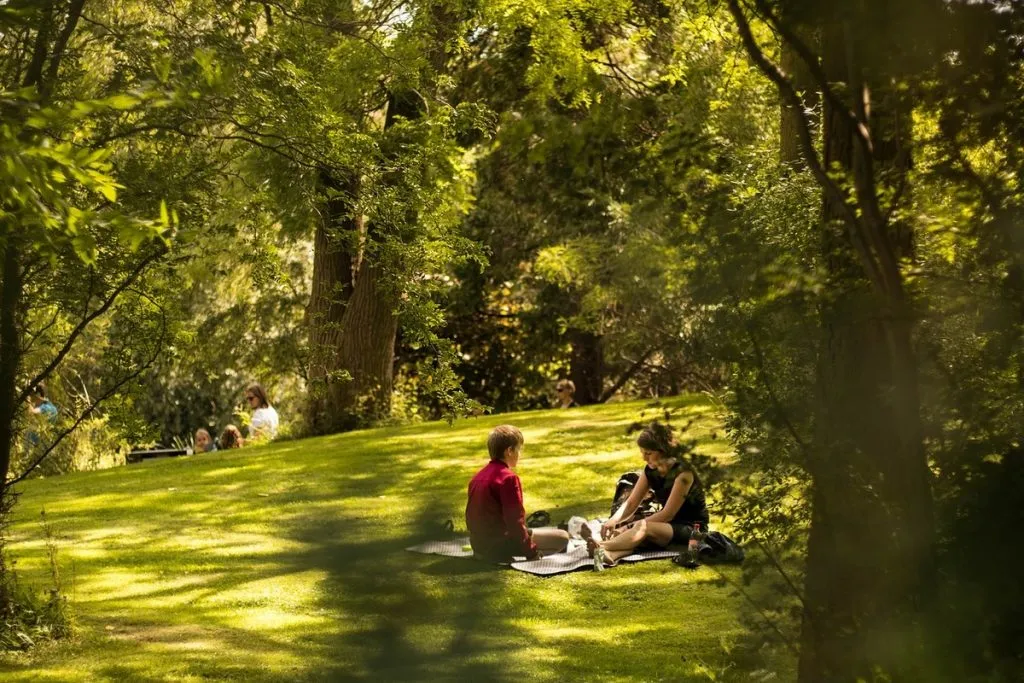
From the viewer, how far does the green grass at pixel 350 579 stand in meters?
1.62

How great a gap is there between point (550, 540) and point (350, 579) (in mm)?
8501

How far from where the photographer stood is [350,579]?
5.15 feet

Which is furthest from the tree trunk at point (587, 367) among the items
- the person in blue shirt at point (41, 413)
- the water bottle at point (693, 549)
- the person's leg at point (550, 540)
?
the water bottle at point (693, 549)

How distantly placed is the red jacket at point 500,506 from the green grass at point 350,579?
0.83 feet

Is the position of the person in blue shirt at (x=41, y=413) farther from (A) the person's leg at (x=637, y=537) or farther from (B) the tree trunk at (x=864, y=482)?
(B) the tree trunk at (x=864, y=482)

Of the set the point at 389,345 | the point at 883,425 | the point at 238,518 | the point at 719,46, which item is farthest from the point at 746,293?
the point at 389,345

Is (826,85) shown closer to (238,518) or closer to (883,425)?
(883,425)

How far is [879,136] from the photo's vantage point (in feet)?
14.7

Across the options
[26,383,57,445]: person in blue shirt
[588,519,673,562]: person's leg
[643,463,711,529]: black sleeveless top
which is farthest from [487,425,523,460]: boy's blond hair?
[26,383,57,445]: person in blue shirt

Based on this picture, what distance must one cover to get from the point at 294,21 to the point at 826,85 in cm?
582

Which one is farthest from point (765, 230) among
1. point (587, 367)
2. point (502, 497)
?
point (587, 367)

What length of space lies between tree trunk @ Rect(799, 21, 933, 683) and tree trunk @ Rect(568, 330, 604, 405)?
20.8 metres

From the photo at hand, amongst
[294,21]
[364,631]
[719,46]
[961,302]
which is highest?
[719,46]

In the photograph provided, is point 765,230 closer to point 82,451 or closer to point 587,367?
point 82,451
